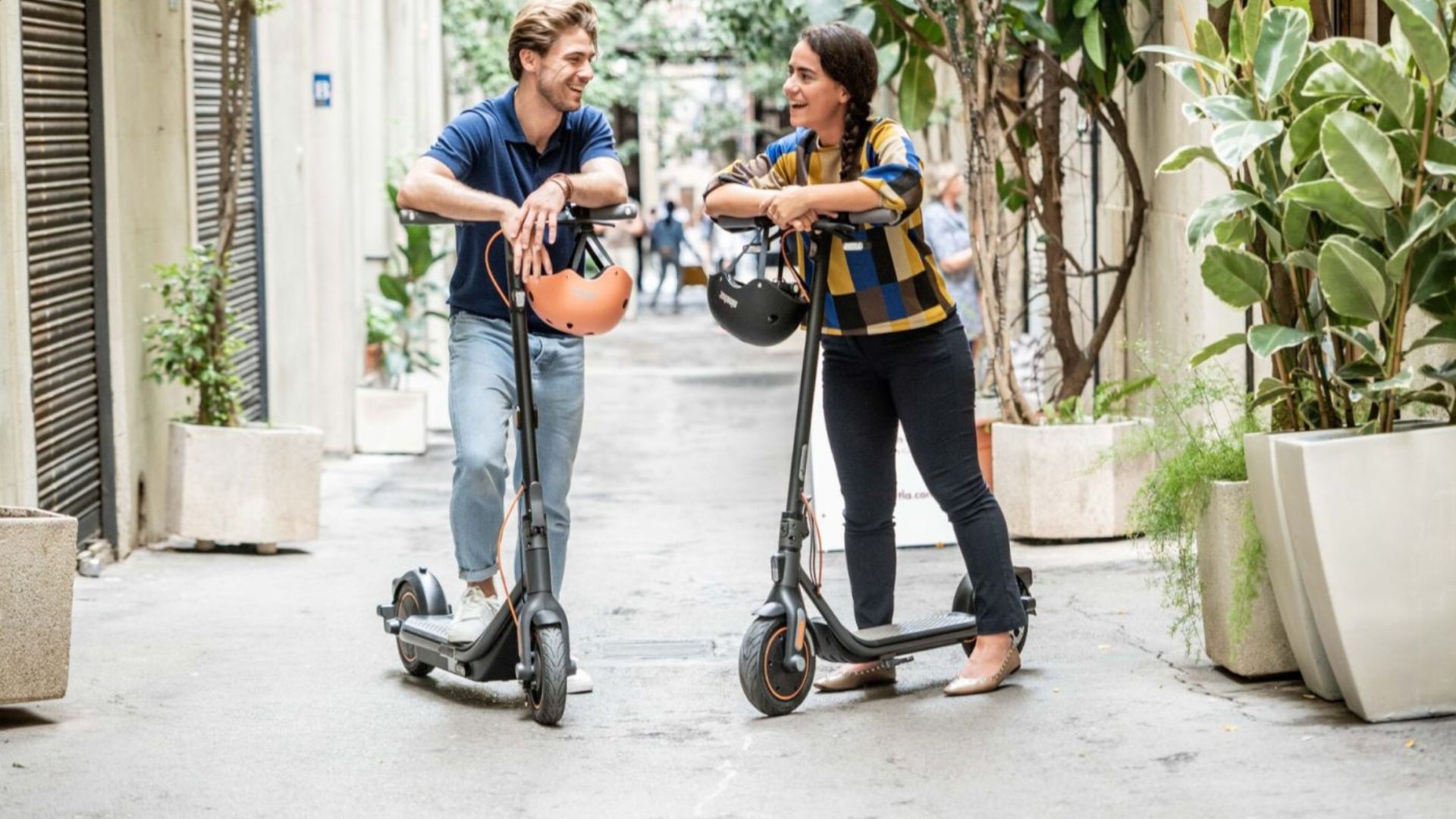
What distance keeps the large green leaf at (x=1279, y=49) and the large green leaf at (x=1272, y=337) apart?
565mm

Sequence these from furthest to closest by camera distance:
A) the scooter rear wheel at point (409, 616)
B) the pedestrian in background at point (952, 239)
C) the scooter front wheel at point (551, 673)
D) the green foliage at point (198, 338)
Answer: the pedestrian in background at point (952, 239)
the green foliage at point (198, 338)
the scooter rear wheel at point (409, 616)
the scooter front wheel at point (551, 673)

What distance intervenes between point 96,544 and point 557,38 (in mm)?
4132

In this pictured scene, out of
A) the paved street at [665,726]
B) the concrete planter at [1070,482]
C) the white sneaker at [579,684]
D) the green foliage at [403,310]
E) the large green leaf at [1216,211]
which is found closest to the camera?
the paved street at [665,726]

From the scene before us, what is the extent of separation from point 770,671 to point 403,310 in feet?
32.3

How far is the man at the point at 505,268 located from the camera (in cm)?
568

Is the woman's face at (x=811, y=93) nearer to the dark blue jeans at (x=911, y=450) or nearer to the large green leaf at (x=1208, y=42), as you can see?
the dark blue jeans at (x=911, y=450)

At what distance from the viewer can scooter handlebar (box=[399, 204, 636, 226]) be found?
5.50m

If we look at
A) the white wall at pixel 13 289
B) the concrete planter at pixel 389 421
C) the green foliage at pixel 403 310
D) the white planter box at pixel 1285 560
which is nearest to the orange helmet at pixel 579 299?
the white planter box at pixel 1285 560

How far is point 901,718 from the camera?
215 inches

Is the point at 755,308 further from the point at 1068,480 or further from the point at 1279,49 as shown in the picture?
the point at 1068,480

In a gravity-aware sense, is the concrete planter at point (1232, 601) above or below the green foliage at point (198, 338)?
below

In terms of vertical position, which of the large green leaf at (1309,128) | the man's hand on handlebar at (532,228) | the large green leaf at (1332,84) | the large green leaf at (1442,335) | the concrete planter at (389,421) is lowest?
the concrete planter at (389,421)

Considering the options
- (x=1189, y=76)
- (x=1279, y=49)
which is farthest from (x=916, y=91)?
(x=1279, y=49)

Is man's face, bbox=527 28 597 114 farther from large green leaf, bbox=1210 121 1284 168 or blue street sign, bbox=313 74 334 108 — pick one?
blue street sign, bbox=313 74 334 108
